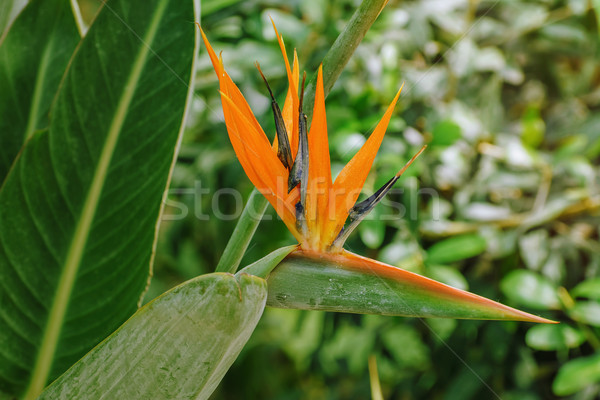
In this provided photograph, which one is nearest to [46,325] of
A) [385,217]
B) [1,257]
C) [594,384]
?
[1,257]

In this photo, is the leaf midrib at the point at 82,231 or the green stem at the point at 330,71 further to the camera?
the leaf midrib at the point at 82,231

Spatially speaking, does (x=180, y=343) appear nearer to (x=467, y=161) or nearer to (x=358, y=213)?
(x=358, y=213)

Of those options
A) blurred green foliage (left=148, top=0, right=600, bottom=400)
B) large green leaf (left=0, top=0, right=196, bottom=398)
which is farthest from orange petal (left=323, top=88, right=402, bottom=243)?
blurred green foliage (left=148, top=0, right=600, bottom=400)

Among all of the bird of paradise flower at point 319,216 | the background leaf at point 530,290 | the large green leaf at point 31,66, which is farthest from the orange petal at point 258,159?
the background leaf at point 530,290

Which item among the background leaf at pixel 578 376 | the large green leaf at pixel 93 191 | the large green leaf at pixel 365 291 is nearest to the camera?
the large green leaf at pixel 365 291

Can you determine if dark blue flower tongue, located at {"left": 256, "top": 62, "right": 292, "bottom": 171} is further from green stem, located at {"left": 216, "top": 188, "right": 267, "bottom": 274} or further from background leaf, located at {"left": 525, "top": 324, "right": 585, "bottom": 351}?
background leaf, located at {"left": 525, "top": 324, "right": 585, "bottom": 351}

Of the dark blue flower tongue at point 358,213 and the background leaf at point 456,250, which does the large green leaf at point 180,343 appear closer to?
the dark blue flower tongue at point 358,213
